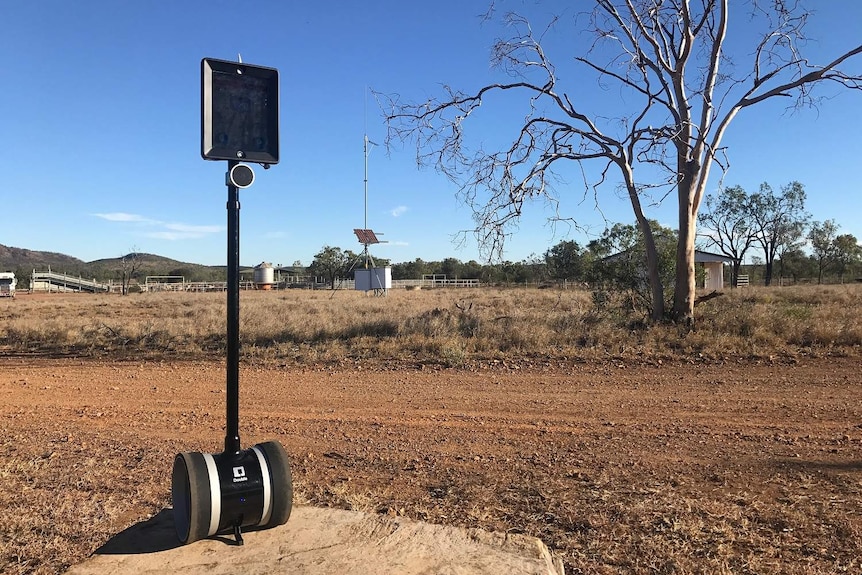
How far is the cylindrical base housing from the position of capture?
3.14 metres

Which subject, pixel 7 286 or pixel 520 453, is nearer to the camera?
pixel 520 453

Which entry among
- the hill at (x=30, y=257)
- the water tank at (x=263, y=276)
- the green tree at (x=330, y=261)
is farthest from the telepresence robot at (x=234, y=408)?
the hill at (x=30, y=257)

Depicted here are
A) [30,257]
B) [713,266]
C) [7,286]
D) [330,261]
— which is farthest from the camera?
[30,257]

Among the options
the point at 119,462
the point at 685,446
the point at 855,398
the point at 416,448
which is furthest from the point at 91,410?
the point at 855,398

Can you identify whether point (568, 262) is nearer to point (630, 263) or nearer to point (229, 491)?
point (630, 263)

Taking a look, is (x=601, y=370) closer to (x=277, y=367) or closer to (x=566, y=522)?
(x=277, y=367)

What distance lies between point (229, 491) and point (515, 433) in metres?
3.66

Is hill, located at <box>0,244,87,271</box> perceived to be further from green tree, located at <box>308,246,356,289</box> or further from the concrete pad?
the concrete pad

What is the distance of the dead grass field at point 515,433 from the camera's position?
12.3 feet

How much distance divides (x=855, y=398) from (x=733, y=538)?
17.2ft

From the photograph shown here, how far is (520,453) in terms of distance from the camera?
559 cm

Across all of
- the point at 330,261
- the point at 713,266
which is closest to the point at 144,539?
the point at 713,266

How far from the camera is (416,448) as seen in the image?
582 cm

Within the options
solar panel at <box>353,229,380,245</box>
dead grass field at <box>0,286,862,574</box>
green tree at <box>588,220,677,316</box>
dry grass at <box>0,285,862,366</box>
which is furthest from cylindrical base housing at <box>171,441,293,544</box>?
solar panel at <box>353,229,380,245</box>
